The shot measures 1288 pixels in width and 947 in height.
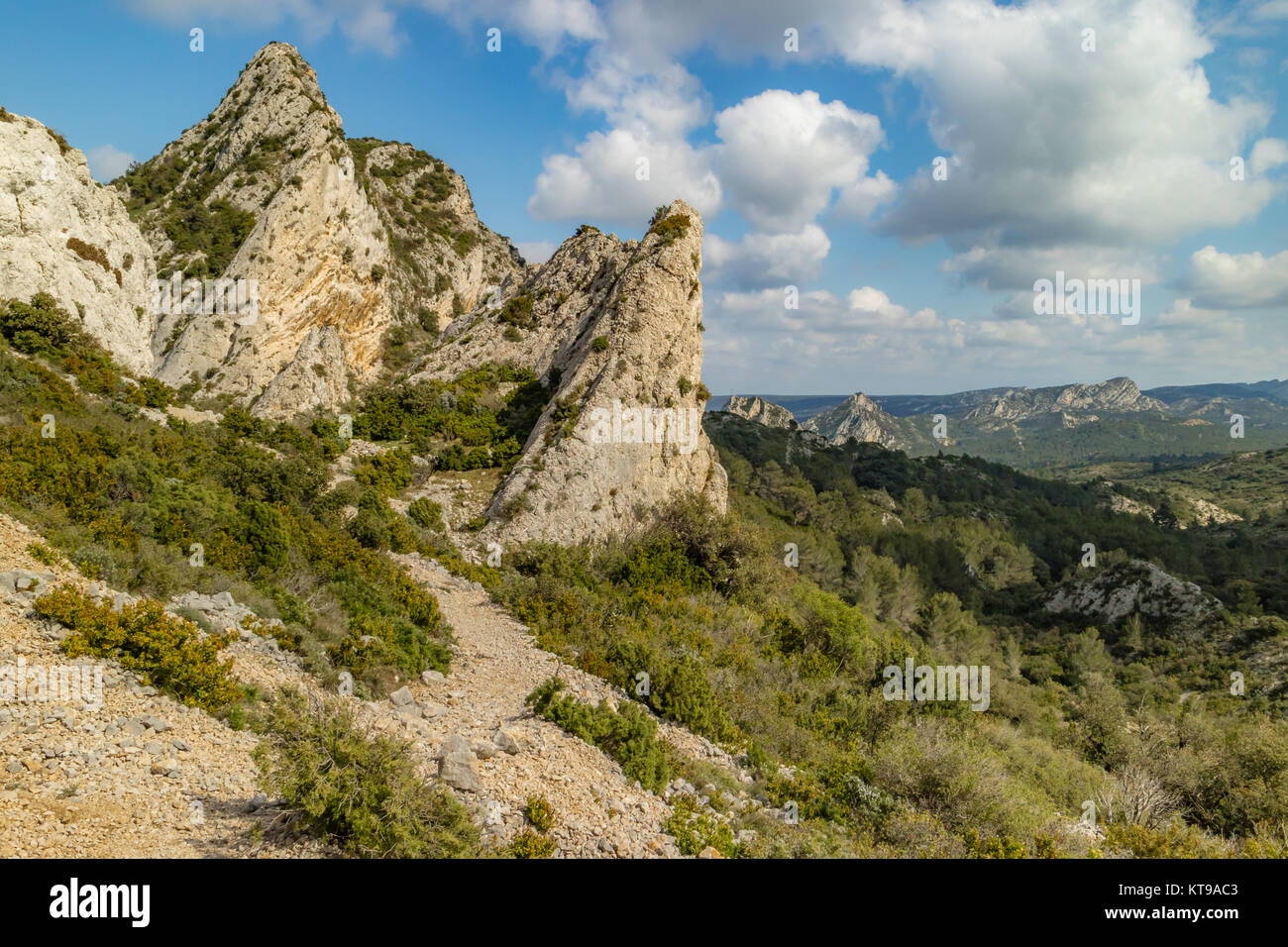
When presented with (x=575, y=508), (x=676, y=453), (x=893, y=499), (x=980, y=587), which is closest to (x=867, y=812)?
(x=575, y=508)

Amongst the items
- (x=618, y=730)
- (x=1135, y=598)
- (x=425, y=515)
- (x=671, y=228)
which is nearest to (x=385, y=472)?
(x=425, y=515)

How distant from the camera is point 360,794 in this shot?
476cm

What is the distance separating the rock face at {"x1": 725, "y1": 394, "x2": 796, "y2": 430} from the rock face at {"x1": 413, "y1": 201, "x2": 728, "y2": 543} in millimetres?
88005

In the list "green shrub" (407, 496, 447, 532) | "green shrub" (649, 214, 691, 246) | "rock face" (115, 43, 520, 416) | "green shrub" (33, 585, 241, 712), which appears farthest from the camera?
"rock face" (115, 43, 520, 416)

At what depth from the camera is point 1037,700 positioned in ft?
81.5

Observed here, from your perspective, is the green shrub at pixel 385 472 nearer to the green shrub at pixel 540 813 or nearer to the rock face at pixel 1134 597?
the green shrub at pixel 540 813

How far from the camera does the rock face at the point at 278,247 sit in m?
29.9

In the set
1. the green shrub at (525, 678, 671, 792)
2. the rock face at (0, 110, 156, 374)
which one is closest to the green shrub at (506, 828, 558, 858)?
the green shrub at (525, 678, 671, 792)

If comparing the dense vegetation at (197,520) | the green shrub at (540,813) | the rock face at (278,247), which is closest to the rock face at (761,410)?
the rock face at (278,247)

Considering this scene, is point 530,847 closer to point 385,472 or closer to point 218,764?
point 218,764

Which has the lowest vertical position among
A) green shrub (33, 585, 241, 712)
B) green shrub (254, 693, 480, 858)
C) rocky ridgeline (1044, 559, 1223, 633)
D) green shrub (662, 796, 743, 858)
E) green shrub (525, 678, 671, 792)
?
rocky ridgeline (1044, 559, 1223, 633)

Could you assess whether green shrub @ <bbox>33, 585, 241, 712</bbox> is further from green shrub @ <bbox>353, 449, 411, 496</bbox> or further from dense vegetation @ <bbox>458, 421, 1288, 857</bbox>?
green shrub @ <bbox>353, 449, 411, 496</bbox>

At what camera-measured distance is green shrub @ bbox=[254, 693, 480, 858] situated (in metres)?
4.55
